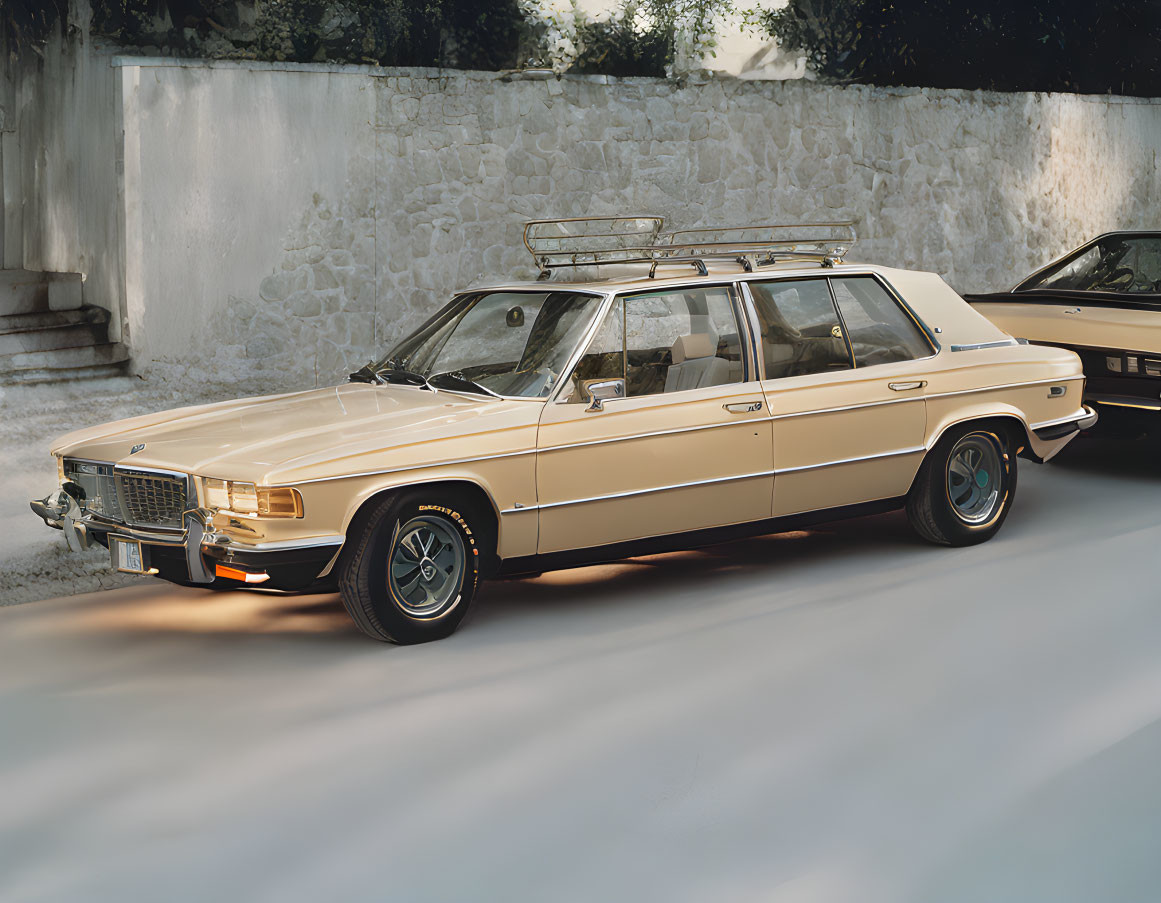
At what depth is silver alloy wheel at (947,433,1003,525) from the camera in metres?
7.36

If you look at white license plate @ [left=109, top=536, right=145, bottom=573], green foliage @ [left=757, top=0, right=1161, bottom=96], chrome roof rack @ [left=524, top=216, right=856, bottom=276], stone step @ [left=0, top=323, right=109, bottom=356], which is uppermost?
green foliage @ [left=757, top=0, right=1161, bottom=96]

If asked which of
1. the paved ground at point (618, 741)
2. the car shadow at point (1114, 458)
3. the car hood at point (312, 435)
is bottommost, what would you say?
the paved ground at point (618, 741)

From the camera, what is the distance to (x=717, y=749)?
4.58 meters

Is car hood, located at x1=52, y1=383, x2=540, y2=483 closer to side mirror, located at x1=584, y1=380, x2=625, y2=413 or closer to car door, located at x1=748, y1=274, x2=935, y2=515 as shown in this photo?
side mirror, located at x1=584, y1=380, x2=625, y2=413

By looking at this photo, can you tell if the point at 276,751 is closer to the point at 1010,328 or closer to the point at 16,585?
the point at 16,585

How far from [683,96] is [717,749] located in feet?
32.3

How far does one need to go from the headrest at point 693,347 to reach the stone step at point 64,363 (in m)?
6.16

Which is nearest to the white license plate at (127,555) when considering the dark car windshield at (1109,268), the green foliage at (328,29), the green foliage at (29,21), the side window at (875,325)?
the side window at (875,325)

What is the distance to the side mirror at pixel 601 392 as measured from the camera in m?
5.94

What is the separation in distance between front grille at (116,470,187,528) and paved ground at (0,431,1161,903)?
0.59 m

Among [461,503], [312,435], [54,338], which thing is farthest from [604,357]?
[54,338]

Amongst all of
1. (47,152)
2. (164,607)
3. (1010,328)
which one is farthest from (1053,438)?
(47,152)

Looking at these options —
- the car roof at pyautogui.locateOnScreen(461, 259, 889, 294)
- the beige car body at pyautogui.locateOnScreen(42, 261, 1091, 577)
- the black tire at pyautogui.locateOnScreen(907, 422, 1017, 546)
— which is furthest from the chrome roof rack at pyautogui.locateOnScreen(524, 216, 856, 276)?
the black tire at pyautogui.locateOnScreen(907, 422, 1017, 546)

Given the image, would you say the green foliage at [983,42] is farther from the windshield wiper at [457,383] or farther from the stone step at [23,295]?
the windshield wiper at [457,383]
